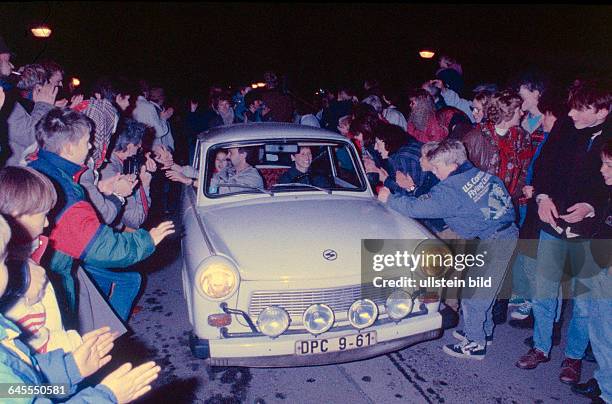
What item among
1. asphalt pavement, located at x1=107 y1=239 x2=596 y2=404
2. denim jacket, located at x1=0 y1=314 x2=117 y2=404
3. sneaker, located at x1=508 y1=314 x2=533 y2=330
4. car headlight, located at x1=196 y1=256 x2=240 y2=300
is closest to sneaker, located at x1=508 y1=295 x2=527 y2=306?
sneaker, located at x1=508 y1=314 x2=533 y2=330

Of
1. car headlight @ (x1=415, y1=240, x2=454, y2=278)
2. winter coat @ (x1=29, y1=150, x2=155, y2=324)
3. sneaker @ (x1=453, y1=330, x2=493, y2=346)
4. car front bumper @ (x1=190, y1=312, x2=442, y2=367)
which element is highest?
winter coat @ (x1=29, y1=150, x2=155, y2=324)

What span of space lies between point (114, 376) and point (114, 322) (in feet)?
4.67

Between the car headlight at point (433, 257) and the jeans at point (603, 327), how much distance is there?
90cm

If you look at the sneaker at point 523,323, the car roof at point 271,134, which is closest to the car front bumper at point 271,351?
the car roof at point 271,134

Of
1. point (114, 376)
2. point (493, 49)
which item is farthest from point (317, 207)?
point (493, 49)

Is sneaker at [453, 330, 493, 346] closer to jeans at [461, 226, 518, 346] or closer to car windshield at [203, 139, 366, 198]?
jeans at [461, 226, 518, 346]

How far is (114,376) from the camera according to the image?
58.2 inches

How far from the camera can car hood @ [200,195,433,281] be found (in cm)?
274

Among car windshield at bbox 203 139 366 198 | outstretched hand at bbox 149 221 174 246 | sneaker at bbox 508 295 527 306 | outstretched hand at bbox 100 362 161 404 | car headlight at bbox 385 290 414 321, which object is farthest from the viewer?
sneaker at bbox 508 295 527 306

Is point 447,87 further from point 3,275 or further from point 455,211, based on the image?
point 3,275

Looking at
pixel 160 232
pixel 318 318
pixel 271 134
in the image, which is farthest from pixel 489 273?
pixel 160 232

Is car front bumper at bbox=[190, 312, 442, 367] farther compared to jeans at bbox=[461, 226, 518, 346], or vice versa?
jeans at bbox=[461, 226, 518, 346]

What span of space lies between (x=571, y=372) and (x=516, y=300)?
1.21 meters

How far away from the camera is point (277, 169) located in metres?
4.77
